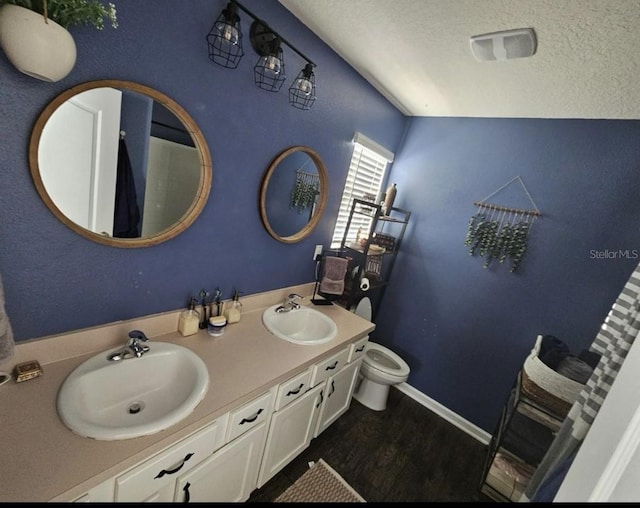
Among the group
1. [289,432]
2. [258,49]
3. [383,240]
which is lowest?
[289,432]

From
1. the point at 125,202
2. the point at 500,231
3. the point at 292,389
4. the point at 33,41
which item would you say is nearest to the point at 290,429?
the point at 292,389

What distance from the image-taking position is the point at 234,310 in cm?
142

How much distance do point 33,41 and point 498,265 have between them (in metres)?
2.51

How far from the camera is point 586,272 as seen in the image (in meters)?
1.69

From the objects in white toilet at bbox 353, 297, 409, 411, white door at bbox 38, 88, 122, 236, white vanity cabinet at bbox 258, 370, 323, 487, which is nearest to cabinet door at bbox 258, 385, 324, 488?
white vanity cabinet at bbox 258, 370, 323, 487

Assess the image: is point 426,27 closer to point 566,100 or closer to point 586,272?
point 566,100

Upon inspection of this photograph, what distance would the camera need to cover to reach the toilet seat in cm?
201

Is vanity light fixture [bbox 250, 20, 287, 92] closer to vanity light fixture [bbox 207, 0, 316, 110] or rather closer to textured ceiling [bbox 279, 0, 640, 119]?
vanity light fixture [bbox 207, 0, 316, 110]

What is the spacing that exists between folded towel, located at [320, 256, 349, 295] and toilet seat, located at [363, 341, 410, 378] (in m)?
0.59

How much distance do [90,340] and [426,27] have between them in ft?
6.39

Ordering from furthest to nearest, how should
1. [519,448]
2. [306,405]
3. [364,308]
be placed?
[364,308] < [519,448] < [306,405]

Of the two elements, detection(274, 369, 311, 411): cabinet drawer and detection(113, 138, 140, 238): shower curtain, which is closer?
detection(113, 138, 140, 238): shower curtain

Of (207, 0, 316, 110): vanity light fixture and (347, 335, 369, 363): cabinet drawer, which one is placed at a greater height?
(207, 0, 316, 110): vanity light fixture

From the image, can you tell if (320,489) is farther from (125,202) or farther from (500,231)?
(500,231)
